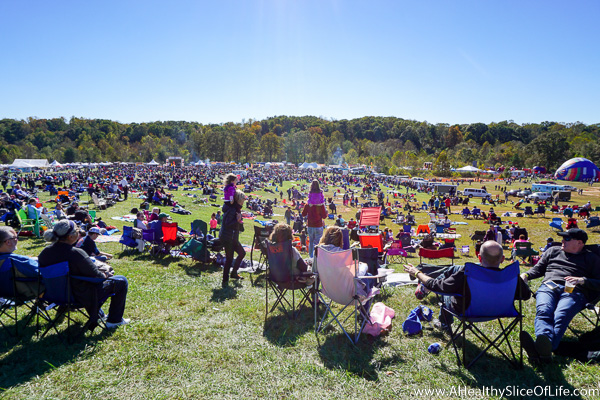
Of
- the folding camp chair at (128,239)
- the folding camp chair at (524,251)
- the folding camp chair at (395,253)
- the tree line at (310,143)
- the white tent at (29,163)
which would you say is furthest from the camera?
the tree line at (310,143)

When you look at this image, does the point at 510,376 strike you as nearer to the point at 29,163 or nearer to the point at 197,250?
the point at 197,250

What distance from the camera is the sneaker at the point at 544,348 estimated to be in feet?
10.6

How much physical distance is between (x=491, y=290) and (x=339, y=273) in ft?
5.04

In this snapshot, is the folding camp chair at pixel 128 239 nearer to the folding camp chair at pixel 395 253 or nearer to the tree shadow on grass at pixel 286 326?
the tree shadow on grass at pixel 286 326

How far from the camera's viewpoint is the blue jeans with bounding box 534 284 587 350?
11.3 feet

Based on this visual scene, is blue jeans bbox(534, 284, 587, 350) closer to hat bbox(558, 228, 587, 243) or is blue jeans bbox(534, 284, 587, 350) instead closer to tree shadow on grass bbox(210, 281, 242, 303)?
hat bbox(558, 228, 587, 243)

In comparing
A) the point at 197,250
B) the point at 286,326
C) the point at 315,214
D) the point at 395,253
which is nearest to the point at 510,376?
the point at 286,326

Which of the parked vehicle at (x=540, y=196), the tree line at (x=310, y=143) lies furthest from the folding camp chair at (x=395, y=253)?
the tree line at (x=310, y=143)

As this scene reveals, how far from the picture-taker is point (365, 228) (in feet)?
52.1

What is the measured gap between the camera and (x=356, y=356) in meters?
3.50

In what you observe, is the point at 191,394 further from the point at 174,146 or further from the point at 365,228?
the point at 174,146

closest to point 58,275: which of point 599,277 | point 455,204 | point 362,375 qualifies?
point 362,375

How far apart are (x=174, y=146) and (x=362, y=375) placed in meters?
113

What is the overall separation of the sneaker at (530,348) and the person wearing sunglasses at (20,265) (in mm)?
5219
